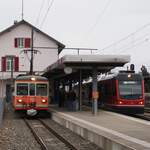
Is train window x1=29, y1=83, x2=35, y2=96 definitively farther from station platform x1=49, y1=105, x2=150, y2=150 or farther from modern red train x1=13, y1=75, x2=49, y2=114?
station platform x1=49, y1=105, x2=150, y2=150

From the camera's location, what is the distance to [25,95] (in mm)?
31219

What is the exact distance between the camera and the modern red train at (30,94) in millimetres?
30969

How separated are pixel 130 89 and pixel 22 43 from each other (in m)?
34.8

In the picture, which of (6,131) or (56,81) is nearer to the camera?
(6,131)

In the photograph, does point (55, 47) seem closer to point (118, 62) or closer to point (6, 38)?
point (6, 38)

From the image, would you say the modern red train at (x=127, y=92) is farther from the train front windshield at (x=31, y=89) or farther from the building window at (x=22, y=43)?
the building window at (x=22, y=43)

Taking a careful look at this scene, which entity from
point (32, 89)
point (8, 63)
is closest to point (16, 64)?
point (8, 63)

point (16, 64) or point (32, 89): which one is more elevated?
point (16, 64)

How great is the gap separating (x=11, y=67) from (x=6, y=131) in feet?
127

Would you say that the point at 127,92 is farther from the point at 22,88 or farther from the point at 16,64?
the point at 16,64

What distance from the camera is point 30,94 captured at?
31.4 metres

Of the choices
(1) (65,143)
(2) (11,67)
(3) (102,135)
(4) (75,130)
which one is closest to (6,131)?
(4) (75,130)

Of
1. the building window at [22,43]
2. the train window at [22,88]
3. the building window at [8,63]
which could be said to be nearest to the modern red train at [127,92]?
the train window at [22,88]

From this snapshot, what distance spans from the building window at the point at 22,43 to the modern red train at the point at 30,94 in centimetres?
3267
